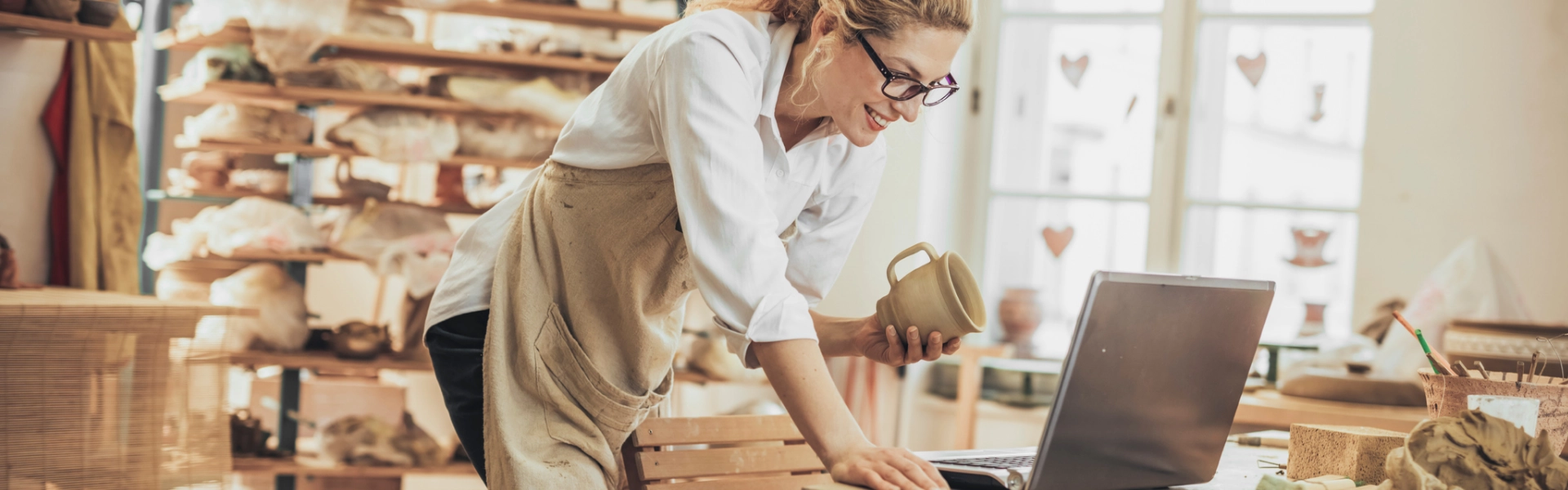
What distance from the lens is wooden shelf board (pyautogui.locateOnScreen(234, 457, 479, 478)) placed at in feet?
10.6

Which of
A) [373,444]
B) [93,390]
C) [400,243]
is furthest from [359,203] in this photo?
[93,390]

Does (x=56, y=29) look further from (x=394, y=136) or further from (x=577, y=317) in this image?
(x=577, y=317)

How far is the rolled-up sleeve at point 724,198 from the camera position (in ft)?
3.55

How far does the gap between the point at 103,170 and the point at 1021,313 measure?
108 inches

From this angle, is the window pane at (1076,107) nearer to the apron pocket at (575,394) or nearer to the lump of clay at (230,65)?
the lump of clay at (230,65)

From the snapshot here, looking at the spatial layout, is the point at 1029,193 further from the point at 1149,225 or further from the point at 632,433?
the point at 632,433

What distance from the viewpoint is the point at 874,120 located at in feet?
4.18

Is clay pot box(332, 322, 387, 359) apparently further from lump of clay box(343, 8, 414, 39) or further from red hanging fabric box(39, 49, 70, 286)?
lump of clay box(343, 8, 414, 39)

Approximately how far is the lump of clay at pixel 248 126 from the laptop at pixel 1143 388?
2.61 m

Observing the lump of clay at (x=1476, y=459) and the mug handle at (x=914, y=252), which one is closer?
the lump of clay at (x=1476, y=459)

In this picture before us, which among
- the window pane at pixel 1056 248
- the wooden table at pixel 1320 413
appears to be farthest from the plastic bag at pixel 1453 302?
the window pane at pixel 1056 248

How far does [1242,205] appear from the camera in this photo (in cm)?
384

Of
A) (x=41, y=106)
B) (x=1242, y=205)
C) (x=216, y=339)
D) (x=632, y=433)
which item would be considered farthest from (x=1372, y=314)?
(x=41, y=106)

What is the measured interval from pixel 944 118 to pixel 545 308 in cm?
272
